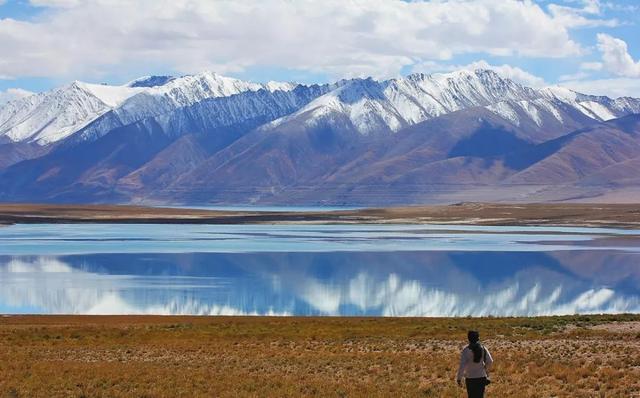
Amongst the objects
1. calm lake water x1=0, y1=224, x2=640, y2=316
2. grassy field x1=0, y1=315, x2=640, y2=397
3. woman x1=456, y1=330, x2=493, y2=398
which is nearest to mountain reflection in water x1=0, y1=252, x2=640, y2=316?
calm lake water x1=0, y1=224, x2=640, y2=316

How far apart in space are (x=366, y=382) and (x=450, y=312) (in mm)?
34255

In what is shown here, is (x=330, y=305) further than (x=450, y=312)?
Yes

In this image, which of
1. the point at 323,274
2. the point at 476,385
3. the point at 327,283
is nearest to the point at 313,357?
the point at 476,385

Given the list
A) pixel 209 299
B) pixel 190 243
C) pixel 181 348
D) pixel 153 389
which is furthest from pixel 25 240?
pixel 153 389

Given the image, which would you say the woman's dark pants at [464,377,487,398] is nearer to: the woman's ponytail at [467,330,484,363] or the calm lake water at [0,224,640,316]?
the woman's ponytail at [467,330,484,363]

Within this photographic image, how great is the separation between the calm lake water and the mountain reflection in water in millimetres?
96

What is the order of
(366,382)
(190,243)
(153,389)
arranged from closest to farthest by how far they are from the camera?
(153,389), (366,382), (190,243)

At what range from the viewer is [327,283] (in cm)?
8075

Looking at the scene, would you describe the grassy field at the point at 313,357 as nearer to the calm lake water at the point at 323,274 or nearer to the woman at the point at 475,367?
the woman at the point at 475,367

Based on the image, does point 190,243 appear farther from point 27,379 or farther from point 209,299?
point 27,379

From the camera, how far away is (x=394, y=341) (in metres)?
39.4

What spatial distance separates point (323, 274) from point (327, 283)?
732 centimetres

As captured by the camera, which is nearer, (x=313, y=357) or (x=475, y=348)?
(x=475, y=348)

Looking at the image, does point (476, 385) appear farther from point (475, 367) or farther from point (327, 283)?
point (327, 283)
